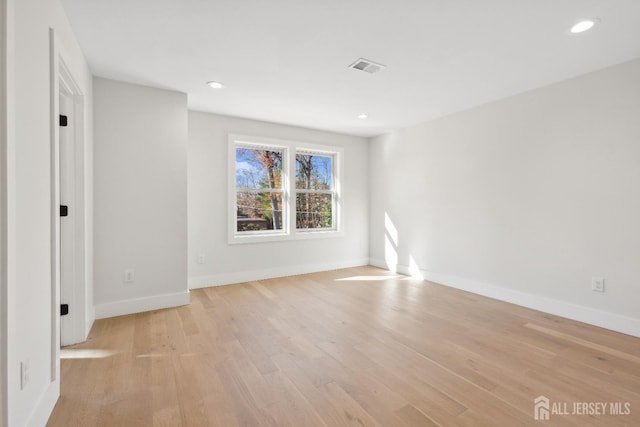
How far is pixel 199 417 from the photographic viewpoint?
1626 millimetres

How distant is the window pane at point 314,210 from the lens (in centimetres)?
515

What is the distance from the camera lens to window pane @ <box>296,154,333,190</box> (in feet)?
16.9

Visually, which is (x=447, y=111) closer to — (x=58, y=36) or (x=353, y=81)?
(x=353, y=81)

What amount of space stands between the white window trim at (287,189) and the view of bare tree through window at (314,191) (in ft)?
0.31

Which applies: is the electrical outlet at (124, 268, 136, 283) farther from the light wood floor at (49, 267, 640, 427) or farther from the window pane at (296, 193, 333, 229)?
the window pane at (296, 193, 333, 229)

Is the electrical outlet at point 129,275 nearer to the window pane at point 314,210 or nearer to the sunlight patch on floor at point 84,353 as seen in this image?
the sunlight patch on floor at point 84,353

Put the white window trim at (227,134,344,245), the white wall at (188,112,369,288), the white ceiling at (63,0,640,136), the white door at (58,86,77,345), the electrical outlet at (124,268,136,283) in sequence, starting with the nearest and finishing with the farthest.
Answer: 1. the white ceiling at (63,0,640,136)
2. the white door at (58,86,77,345)
3. the electrical outlet at (124,268,136,283)
4. the white wall at (188,112,369,288)
5. the white window trim at (227,134,344,245)

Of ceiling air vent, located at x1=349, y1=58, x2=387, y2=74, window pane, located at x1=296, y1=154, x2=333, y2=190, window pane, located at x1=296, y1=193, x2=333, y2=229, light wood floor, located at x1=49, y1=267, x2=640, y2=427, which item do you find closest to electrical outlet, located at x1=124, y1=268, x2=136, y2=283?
light wood floor, located at x1=49, y1=267, x2=640, y2=427

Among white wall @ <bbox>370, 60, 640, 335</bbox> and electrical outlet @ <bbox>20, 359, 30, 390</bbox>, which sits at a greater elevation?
white wall @ <bbox>370, 60, 640, 335</bbox>

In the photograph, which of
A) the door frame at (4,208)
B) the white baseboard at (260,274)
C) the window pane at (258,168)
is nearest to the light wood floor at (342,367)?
the door frame at (4,208)

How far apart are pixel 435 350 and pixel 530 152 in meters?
2.49

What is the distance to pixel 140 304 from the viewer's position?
319cm

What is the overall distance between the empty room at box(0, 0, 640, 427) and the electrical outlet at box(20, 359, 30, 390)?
0.02m

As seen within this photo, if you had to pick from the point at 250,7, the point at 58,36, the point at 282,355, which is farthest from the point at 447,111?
the point at 58,36
